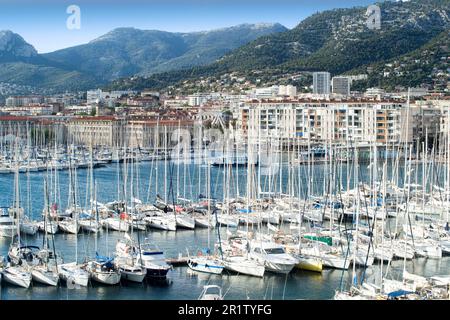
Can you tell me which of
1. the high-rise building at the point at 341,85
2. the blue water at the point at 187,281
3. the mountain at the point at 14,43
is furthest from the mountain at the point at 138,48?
the high-rise building at the point at 341,85

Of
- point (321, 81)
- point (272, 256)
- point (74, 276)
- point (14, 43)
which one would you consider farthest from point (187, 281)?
point (321, 81)

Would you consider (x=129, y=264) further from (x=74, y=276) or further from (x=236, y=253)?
(x=236, y=253)

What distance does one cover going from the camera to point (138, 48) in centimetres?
2006

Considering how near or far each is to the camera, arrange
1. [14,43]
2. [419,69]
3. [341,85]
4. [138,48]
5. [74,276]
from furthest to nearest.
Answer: [341,85] < [419,69] < [138,48] < [74,276] < [14,43]

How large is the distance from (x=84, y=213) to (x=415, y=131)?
1791 centimetres

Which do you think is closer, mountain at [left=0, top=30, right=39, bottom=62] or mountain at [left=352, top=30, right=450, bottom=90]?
mountain at [left=0, top=30, right=39, bottom=62]

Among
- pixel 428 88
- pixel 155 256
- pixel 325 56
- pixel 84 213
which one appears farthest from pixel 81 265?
pixel 325 56

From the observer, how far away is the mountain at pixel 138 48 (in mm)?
3778

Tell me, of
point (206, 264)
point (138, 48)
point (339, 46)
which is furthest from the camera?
point (339, 46)

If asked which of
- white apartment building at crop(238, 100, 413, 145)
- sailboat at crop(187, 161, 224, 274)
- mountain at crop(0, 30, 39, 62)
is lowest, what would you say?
sailboat at crop(187, 161, 224, 274)

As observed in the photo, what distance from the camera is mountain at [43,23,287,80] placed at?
378 cm

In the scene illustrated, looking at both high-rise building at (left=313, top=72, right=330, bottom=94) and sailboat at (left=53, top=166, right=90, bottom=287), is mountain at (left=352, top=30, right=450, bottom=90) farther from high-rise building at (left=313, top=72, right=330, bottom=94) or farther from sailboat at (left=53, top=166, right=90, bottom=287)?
sailboat at (left=53, top=166, right=90, bottom=287)

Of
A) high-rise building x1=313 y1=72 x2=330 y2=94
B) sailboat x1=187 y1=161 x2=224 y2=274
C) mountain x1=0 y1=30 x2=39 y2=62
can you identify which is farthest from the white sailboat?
high-rise building x1=313 y1=72 x2=330 y2=94

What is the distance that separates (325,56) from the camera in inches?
1781
